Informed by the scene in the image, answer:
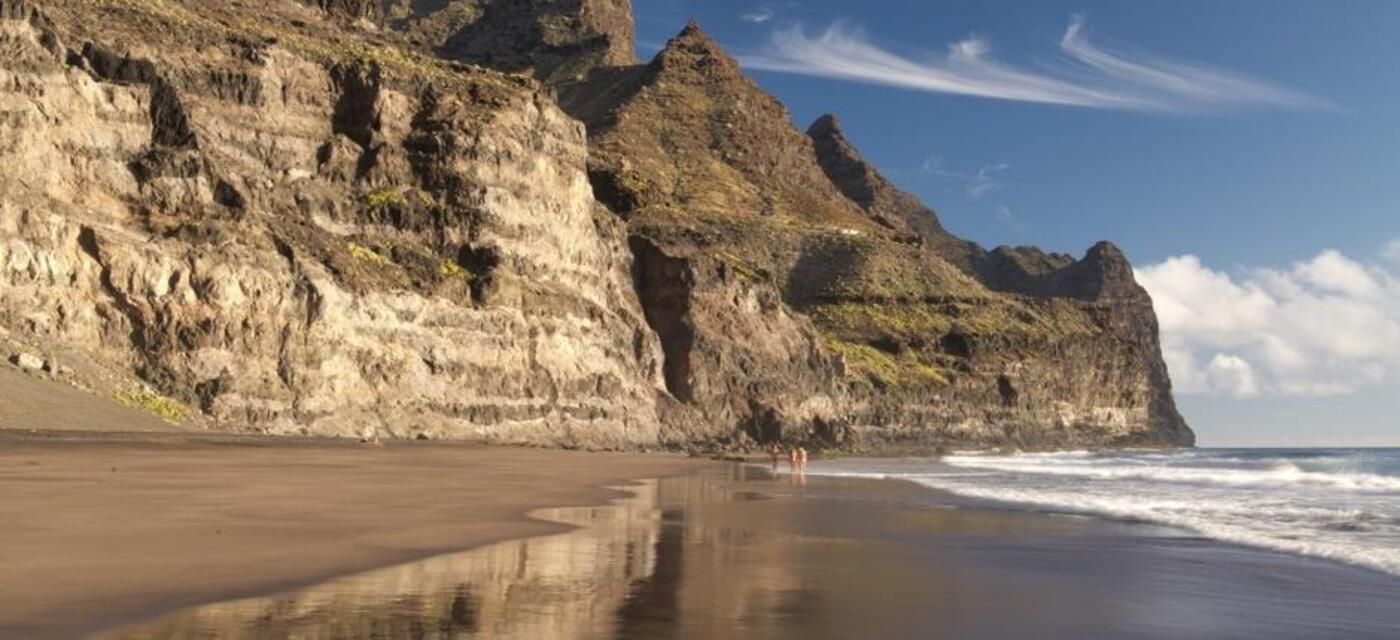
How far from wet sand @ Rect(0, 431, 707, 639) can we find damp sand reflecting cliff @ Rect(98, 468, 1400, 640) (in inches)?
24.3

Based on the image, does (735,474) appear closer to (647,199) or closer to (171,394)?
(171,394)

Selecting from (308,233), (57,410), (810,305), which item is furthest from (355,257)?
(810,305)

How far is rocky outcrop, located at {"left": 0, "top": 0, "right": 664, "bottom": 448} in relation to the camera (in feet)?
135

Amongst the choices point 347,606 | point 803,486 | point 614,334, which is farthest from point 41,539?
point 614,334

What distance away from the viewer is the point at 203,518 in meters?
14.0

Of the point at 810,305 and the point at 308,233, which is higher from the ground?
the point at 810,305

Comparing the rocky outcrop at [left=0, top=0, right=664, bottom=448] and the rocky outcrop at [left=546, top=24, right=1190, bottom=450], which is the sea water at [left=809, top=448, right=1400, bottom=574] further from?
the rocky outcrop at [left=546, top=24, right=1190, bottom=450]

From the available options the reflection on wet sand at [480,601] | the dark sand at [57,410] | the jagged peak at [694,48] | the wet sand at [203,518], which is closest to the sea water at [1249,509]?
the reflection on wet sand at [480,601]

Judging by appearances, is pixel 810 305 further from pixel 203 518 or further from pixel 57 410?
pixel 203 518

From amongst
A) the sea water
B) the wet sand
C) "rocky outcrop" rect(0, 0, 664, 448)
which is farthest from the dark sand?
the sea water

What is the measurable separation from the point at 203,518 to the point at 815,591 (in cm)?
804

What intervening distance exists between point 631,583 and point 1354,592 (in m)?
7.59

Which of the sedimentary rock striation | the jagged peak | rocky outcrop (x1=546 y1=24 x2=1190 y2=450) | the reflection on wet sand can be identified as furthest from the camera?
the jagged peak

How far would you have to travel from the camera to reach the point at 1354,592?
11.8m
